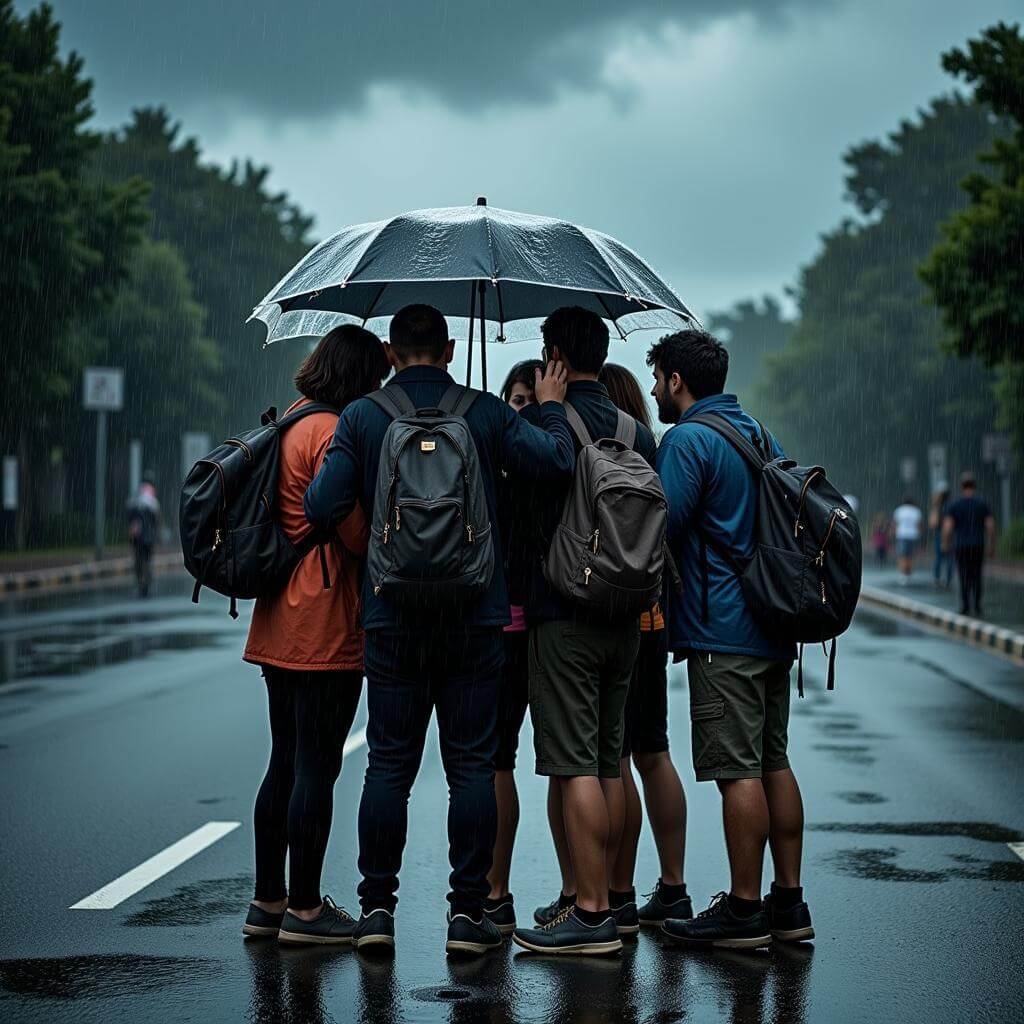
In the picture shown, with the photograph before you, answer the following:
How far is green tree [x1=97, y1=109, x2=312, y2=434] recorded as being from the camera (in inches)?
2655

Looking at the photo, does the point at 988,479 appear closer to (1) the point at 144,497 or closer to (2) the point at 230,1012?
(1) the point at 144,497

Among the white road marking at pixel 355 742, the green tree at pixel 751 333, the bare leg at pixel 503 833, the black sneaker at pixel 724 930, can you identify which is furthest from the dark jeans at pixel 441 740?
the green tree at pixel 751 333

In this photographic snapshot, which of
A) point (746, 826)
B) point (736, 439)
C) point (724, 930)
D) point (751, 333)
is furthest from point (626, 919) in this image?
point (751, 333)

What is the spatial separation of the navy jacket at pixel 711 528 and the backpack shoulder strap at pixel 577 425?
26cm

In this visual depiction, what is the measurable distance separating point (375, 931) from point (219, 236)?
6596cm

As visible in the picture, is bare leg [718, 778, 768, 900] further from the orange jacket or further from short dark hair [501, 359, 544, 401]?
short dark hair [501, 359, 544, 401]

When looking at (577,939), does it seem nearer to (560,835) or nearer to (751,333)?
(560,835)

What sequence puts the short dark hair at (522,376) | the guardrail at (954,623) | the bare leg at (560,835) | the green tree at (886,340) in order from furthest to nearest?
1. the green tree at (886,340)
2. the guardrail at (954,623)
3. the short dark hair at (522,376)
4. the bare leg at (560,835)

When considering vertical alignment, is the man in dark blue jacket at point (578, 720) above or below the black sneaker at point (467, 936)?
above

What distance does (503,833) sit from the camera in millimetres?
5438

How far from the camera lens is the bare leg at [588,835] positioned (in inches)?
197

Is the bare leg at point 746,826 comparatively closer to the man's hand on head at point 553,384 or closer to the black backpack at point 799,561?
the black backpack at point 799,561

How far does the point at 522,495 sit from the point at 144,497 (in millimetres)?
22754

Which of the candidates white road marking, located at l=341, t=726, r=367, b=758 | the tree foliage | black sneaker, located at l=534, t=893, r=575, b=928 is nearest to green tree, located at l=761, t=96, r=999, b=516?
the tree foliage
